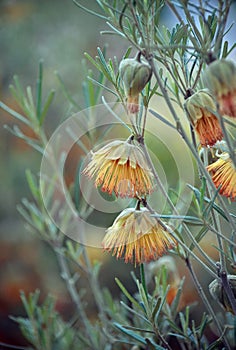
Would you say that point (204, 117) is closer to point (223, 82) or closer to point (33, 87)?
point (223, 82)

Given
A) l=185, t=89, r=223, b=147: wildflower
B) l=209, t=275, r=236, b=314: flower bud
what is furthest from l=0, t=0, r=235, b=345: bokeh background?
l=185, t=89, r=223, b=147: wildflower

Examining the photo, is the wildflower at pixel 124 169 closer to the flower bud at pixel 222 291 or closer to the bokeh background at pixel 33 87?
the flower bud at pixel 222 291

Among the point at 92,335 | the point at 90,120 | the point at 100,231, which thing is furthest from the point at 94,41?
the point at 92,335

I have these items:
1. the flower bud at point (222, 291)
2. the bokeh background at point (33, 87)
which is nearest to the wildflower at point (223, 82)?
the flower bud at point (222, 291)

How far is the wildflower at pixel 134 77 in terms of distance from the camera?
390 millimetres

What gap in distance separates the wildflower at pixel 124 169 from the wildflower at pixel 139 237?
0.03m

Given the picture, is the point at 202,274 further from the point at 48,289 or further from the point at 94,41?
the point at 94,41

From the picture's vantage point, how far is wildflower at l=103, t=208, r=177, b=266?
0.44 m

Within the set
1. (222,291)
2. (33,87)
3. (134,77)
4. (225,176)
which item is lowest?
(222,291)

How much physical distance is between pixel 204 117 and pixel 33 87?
1.55 metres

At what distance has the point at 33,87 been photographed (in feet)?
6.20

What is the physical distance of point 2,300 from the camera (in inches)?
57.7

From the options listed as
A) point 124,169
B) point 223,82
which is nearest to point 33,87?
point 124,169

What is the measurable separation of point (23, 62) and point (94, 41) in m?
0.30
